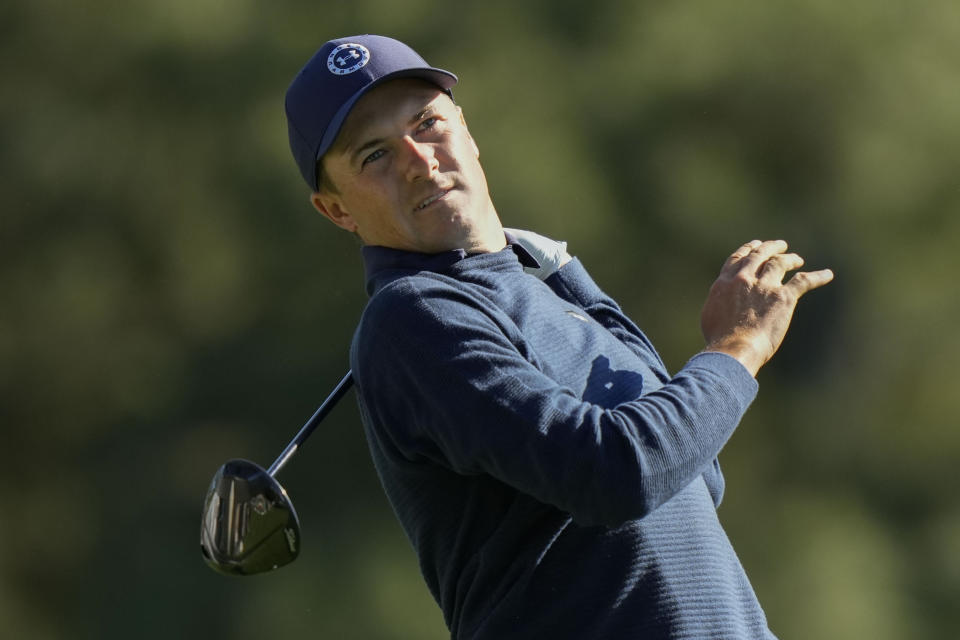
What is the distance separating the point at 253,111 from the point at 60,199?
0.65 metres

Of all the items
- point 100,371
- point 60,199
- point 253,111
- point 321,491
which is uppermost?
point 253,111

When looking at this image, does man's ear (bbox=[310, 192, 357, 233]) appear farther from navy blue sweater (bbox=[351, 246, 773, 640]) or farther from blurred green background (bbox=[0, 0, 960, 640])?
blurred green background (bbox=[0, 0, 960, 640])

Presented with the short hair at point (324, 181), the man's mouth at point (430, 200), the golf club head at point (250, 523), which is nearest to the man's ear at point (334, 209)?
the short hair at point (324, 181)

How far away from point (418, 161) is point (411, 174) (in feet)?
0.07

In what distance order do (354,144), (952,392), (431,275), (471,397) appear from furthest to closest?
1. (952,392)
2. (354,144)
3. (431,275)
4. (471,397)

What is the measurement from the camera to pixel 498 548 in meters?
1.50

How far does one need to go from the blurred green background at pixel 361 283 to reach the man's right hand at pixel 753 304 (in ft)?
7.34

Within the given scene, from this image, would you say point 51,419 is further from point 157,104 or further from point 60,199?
point 157,104

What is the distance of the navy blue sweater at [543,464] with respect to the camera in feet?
4.52

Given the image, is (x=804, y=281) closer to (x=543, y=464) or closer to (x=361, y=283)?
(x=543, y=464)

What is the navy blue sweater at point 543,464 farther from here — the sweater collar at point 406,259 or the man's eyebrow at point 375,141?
the man's eyebrow at point 375,141

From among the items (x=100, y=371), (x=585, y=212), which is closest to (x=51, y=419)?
(x=100, y=371)

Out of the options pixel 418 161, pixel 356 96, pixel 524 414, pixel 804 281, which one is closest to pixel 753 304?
pixel 804 281

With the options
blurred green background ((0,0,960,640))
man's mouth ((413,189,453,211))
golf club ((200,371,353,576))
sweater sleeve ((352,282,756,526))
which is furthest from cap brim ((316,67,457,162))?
blurred green background ((0,0,960,640))
